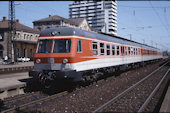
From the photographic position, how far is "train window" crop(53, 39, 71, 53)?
33.1 ft

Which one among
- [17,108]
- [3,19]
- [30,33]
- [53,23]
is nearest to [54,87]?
[17,108]

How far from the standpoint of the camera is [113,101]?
27.1ft

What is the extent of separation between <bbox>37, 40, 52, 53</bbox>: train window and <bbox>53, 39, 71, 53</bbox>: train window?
0.36m

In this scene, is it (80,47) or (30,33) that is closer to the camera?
(80,47)

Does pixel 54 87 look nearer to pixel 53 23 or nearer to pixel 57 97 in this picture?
pixel 57 97

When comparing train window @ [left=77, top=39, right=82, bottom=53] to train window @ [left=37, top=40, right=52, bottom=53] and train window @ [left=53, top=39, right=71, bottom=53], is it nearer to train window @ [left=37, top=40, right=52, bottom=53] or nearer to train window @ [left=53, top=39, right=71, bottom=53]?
train window @ [left=53, top=39, right=71, bottom=53]

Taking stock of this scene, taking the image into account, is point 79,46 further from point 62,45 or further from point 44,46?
point 44,46

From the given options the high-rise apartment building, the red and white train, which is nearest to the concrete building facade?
the high-rise apartment building

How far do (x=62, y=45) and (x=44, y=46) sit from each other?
112 cm

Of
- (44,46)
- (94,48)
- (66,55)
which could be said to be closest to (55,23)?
(94,48)

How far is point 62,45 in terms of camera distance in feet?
33.7

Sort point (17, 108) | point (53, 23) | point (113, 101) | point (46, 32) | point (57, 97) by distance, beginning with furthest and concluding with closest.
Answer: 1. point (53, 23)
2. point (46, 32)
3. point (57, 97)
4. point (113, 101)
5. point (17, 108)

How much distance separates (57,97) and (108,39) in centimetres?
669

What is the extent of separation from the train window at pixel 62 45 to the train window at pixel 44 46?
0.36m
